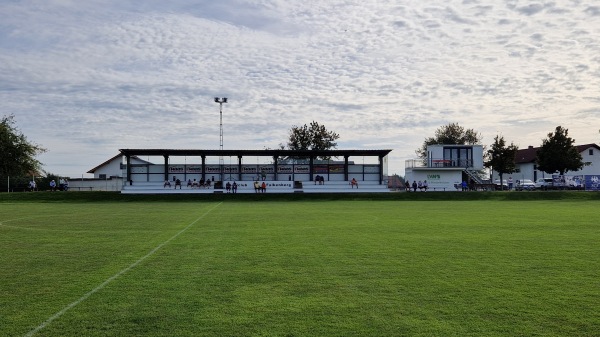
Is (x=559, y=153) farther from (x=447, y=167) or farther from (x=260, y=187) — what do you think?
(x=260, y=187)

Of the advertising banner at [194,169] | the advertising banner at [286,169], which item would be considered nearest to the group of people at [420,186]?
the advertising banner at [286,169]

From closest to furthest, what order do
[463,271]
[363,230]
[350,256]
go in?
[463,271] < [350,256] < [363,230]

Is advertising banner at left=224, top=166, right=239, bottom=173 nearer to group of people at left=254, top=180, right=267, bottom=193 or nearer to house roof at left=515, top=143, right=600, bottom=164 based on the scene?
group of people at left=254, top=180, right=267, bottom=193

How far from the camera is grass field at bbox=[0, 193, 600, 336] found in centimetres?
658

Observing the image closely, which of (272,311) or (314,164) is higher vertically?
(314,164)

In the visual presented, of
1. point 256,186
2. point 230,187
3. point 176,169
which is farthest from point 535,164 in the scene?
point 176,169

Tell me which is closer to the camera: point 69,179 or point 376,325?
point 376,325

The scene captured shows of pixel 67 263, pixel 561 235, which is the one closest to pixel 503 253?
pixel 561 235

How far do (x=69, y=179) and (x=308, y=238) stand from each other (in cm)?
7330

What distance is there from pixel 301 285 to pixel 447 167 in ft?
205

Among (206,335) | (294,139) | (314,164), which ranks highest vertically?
(294,139)

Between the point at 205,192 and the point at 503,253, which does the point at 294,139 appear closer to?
the point at 205,192

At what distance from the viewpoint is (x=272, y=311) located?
724cm

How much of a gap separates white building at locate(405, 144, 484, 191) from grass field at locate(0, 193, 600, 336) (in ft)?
171
